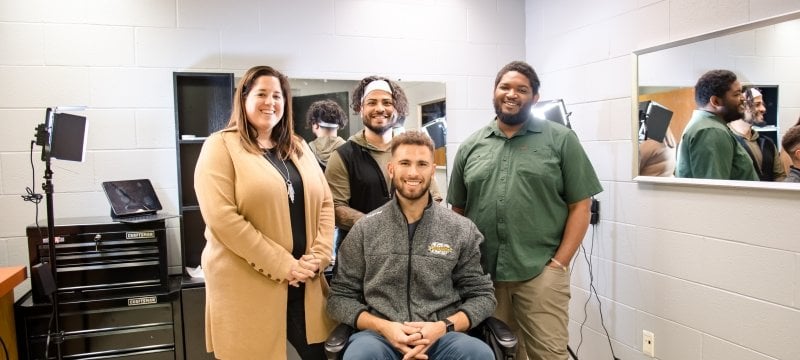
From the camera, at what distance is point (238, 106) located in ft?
5.70

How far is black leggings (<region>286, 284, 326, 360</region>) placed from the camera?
1790 mm

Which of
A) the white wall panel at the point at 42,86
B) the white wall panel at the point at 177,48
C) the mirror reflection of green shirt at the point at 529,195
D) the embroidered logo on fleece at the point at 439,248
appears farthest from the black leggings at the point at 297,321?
the white wall panel at the point at 42,86

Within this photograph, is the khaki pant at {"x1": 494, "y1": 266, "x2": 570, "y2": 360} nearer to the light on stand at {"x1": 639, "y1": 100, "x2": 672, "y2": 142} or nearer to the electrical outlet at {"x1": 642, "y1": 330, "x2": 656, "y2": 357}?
the electrical outlet at {"x1": 642, "y1": 330, "x2": 656, "y2": 357}

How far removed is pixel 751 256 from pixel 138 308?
2.55 meters

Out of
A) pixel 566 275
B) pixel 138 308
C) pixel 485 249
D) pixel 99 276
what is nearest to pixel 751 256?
pixel 566 275

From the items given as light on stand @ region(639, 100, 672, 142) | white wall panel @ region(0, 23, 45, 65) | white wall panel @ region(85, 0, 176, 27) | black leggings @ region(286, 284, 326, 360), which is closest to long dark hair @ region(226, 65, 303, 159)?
black leggings @ region(286, 284, 326, 360)

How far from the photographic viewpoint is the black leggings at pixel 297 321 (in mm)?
1790

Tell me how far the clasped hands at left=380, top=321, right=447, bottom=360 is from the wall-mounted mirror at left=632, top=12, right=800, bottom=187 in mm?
1286

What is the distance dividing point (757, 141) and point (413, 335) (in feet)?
4.76

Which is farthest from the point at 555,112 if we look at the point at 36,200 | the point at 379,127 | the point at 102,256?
the point at 36,200

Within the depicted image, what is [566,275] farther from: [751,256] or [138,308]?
[138,308]

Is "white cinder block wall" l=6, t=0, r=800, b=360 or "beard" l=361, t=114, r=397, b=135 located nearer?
"white cinder block wall" l=6, t=0, r=800, b=360

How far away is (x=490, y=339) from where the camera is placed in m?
1.69

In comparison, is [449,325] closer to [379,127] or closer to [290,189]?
[290,189]
